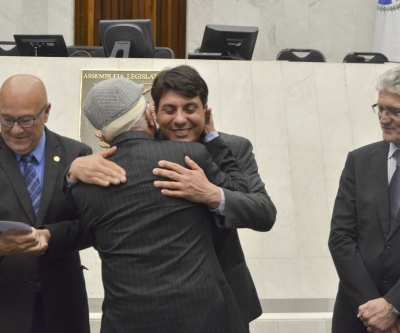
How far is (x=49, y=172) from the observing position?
2924 millimetres

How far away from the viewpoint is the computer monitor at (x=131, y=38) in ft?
21.7

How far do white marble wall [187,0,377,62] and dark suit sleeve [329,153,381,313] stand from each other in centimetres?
683

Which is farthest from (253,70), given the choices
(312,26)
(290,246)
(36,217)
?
(312,26)

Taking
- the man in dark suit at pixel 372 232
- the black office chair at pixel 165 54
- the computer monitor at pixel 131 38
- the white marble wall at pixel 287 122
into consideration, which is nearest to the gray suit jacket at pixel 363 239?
the man in dark suit at pixel 372 232

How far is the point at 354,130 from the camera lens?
590 centimetres

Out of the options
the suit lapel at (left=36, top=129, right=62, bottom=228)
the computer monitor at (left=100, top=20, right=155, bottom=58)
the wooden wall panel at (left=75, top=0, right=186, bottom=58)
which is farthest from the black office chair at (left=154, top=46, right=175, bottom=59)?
the suit lapel at (left=36, top=129, right=62, bottom=228)

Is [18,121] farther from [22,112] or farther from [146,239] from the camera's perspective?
[146,239]

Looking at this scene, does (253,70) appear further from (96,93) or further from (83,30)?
(83,30)

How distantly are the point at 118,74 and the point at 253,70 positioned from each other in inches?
43.2

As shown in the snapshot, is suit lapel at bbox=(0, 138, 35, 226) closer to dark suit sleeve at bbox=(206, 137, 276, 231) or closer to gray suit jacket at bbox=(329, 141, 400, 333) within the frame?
dark suit sleeve at bbox=(206, 137, 276, 231)

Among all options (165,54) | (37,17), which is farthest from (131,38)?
(37,17)

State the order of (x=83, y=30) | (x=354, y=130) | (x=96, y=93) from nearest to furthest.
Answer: (x=96, y=93), (x=354, y=130), (x=83, y=30)

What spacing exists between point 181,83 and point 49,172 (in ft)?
2.36

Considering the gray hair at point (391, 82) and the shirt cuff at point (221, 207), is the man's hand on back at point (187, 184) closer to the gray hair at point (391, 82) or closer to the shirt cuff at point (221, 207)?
the shirt cuff at point (221, 207)
